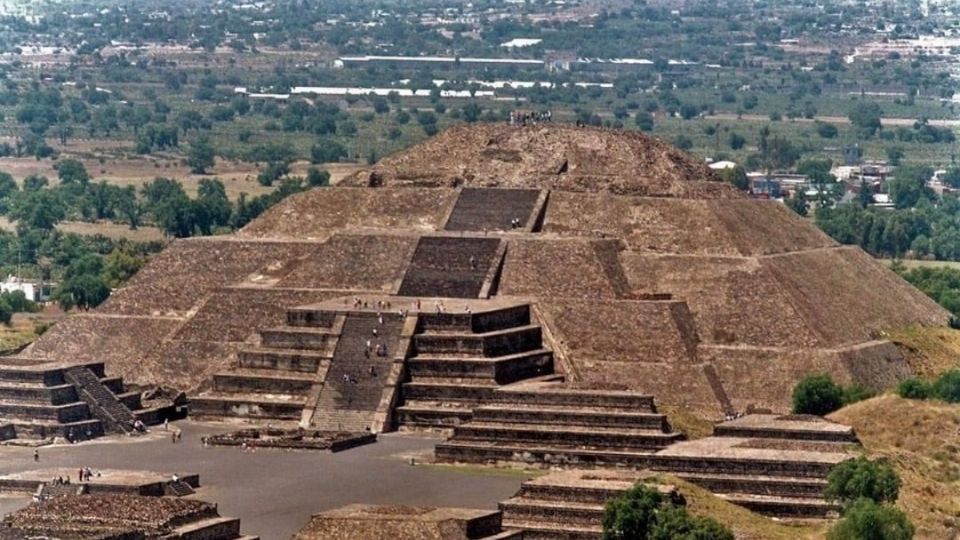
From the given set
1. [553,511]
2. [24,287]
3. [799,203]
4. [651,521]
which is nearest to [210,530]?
[553,511]

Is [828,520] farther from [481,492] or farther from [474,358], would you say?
[474,358]

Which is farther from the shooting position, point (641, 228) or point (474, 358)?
point (641, 228)

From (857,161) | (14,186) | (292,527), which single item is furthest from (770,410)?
(857,161)

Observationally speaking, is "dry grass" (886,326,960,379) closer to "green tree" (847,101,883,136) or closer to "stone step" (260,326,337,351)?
"stone step" (260,326,337,351)

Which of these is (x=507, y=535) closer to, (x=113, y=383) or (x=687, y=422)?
(x=687, y=422)

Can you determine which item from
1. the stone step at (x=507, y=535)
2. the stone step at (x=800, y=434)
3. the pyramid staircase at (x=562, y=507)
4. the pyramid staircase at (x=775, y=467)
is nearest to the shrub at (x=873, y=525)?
the pyramid staircase at (x=562, y=507)

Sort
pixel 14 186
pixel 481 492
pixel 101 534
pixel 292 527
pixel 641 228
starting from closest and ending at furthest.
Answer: pixel 101 534 → pixel 292 527 → pixel 481 492 → pixel 641 228 → pixel 14 186
